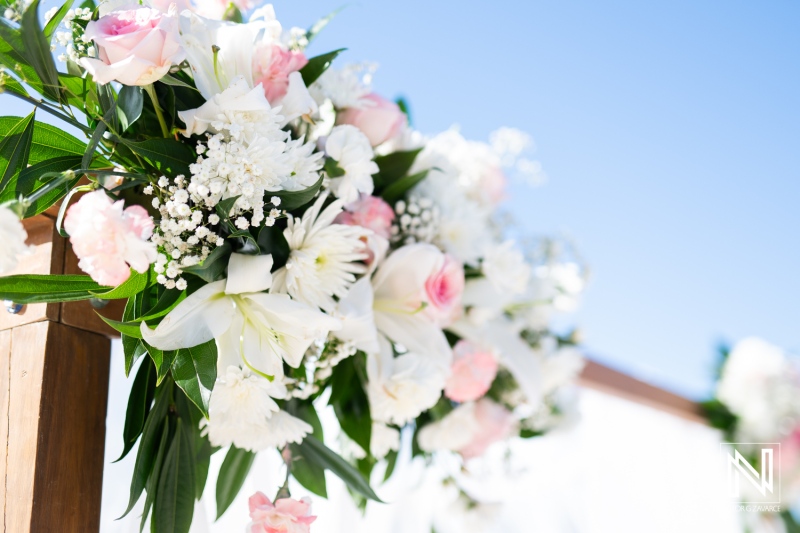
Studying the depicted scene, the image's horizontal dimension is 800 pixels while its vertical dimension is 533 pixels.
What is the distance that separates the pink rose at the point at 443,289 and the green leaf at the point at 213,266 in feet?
0.83

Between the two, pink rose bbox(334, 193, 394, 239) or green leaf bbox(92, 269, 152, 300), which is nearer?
green leaf bbox(92, 269, 152, 300)

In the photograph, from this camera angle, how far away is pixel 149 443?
60cm

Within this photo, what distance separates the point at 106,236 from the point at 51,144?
20 cm

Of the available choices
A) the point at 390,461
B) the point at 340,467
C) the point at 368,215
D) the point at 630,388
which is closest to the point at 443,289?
the point at 368,215

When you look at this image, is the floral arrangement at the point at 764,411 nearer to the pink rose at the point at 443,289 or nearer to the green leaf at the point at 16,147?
the pink rose at the point at 443,289

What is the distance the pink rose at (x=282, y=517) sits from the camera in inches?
23.1

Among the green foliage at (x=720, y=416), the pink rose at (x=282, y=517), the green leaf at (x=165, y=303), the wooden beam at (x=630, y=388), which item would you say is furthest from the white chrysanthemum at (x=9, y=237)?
the green foliage at (x=720, y=416)

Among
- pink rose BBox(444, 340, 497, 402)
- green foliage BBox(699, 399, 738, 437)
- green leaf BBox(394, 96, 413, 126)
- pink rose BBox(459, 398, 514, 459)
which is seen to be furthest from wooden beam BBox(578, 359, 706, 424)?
green leaf BBox(394, 96, 413, 126)

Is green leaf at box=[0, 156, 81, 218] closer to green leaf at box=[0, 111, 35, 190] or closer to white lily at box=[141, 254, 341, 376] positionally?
green leaf at box=[0, 111, 35, 190]

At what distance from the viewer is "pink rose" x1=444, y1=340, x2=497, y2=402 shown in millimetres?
875

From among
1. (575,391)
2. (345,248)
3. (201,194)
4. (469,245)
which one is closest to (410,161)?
(469,245)

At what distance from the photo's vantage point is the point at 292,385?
2.25 feet

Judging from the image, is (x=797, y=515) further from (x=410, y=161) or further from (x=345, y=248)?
(x=345, y=248)

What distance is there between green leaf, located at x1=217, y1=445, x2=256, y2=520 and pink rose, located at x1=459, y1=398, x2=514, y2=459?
37cm
